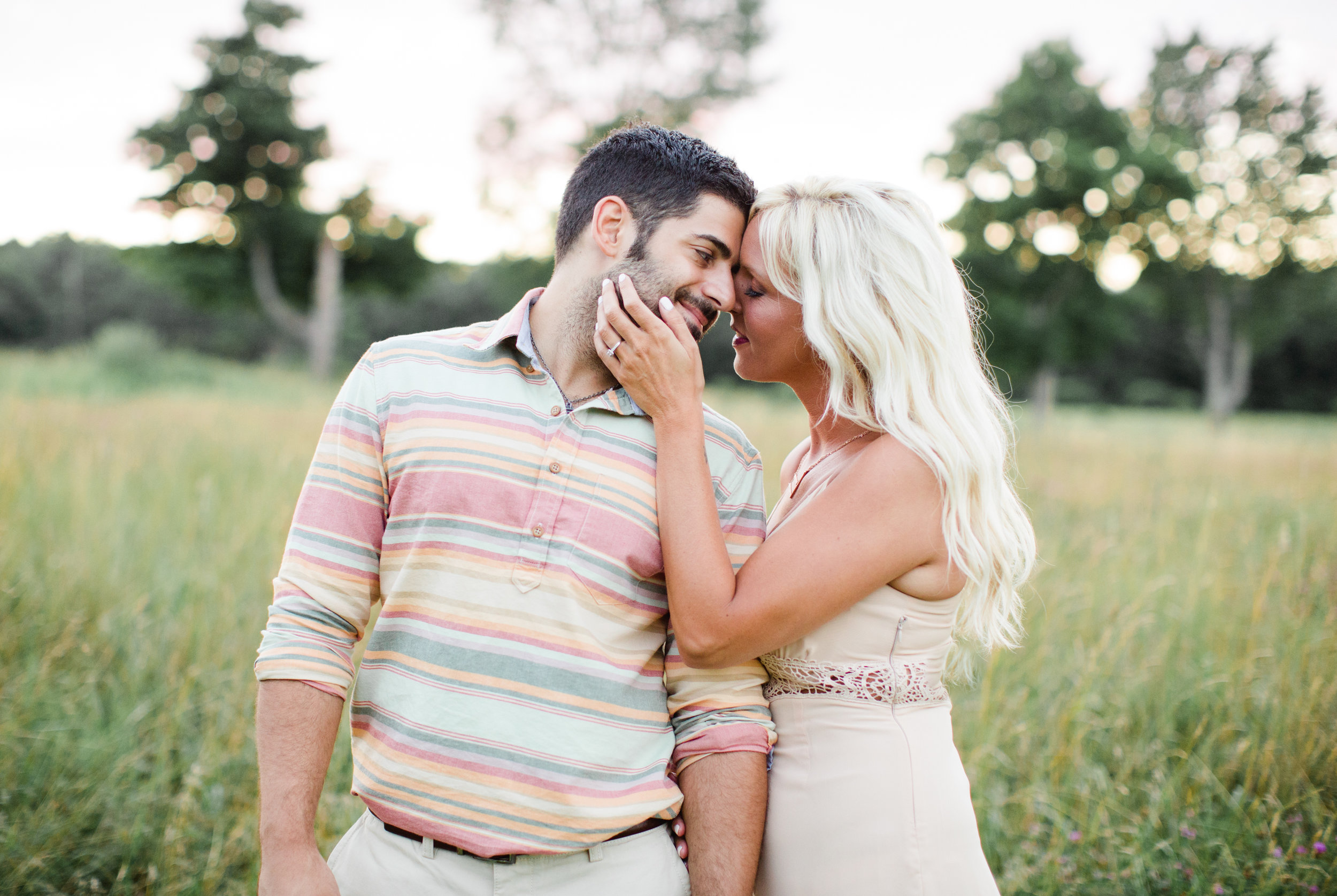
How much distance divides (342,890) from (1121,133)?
647 inches

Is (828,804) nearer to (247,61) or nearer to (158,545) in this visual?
(158,545)

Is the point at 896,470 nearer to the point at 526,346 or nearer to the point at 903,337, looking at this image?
the point at 903,337

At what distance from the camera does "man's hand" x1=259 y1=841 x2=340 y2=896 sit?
1.47 m

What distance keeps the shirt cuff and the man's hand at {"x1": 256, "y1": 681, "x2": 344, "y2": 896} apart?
70 cm

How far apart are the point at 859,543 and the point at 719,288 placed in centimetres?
68

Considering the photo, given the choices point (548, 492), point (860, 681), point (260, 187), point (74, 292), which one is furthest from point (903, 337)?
point (74, 292)

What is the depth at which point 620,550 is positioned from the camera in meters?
1.68

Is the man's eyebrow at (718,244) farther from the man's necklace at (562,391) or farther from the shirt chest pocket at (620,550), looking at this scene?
the shirt chest pocket at (620,550)

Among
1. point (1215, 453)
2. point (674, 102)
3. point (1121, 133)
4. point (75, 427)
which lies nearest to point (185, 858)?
point (75, 427)

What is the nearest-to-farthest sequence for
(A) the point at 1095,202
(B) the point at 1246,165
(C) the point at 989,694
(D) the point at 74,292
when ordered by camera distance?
(C) the point at 989,694
(A) the point at 1095,202
(B) the point at 1246,165
(D) the point at 74,292

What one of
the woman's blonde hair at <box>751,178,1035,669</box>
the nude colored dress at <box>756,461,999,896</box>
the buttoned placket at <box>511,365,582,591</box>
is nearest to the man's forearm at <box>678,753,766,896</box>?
the nude colored dress at <box>756,461,999,896</box>

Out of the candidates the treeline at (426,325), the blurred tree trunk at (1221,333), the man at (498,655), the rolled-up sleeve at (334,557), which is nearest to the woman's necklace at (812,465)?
the man at (498,655)

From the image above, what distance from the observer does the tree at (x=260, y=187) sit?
20.0 metres

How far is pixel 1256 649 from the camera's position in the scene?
12.6ft
